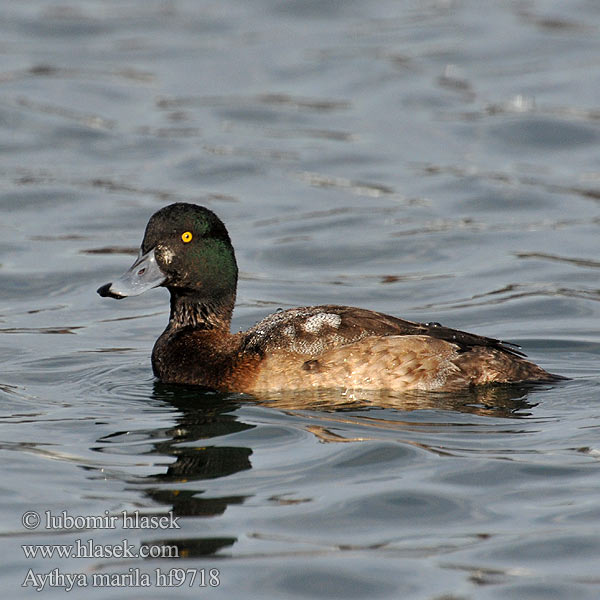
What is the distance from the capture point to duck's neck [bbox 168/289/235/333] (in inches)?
364

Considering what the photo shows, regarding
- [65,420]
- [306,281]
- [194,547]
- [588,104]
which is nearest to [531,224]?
[306,281]

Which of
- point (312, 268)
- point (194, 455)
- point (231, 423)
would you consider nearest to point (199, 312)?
point (231, 423)

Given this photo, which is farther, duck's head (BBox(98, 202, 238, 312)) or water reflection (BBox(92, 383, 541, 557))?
duck's head (BBox(98, 202, 238, 312))

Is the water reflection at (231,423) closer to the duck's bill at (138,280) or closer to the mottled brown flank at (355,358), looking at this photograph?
the mottled brown flank at (355,358)

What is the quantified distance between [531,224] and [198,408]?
679cm

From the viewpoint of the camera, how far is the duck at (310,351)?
27.7ft

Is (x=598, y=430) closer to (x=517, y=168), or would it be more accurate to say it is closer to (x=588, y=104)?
(x=517, y=168)

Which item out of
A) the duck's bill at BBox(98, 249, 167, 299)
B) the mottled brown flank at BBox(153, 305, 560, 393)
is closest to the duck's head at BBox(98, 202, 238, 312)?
the duck's bill at BBox(98, 249, 167, 299)

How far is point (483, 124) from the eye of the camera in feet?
57.2

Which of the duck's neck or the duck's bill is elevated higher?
the duck's bill

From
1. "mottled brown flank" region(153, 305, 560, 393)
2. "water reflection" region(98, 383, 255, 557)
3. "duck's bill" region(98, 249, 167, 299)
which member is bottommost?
"water reflection" region(98, 383, 255, 557)

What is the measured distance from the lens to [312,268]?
1311 cm

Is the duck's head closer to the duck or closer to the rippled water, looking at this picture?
the duck

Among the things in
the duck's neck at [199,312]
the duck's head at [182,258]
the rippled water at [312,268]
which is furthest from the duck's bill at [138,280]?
the rippled water at [312,268]
